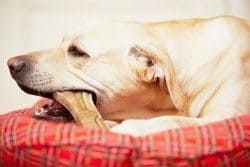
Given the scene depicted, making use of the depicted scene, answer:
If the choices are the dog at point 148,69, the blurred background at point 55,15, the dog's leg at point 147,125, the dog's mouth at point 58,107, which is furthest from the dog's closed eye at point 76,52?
the blurred background at point 55,15

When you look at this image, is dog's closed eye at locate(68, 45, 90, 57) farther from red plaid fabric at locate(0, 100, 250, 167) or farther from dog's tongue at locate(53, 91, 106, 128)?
red plaid fabric at locate(0, 100, 250, 167)

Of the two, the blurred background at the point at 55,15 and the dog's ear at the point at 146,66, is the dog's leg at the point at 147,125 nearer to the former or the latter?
the dog's ear at the point at 146,66

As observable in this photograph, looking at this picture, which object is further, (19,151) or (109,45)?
(109,45)

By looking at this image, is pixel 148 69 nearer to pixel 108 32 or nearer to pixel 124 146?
pixel 108 32

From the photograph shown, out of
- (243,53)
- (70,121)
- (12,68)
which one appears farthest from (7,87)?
(243,53)

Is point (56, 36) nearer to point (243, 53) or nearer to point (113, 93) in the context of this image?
point (113, 93)

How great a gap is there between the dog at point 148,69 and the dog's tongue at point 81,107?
3 centimetres

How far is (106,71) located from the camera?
4.88 ft

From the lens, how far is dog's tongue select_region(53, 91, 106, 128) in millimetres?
1284

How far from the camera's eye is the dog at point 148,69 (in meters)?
1.43

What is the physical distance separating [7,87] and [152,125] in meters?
1.36

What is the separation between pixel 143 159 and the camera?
945mm

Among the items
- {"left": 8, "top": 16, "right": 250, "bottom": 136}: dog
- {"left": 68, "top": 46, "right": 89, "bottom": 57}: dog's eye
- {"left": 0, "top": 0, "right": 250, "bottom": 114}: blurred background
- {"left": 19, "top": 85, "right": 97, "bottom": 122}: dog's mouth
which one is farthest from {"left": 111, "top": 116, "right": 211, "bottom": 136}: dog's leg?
{"left": 0, "top": 0, "right": 250, "bottom": 114}: blurred background

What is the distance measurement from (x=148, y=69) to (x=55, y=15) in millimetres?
1068
